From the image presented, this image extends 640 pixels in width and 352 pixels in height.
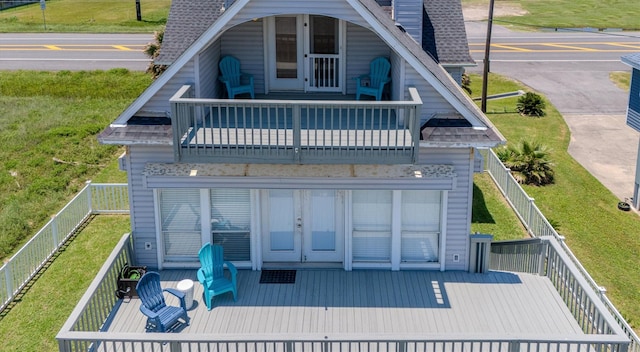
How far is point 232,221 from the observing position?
1576cm

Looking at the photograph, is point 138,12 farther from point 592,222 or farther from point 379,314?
point 379,314

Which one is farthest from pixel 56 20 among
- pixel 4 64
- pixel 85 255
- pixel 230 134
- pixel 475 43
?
pixel 230 134

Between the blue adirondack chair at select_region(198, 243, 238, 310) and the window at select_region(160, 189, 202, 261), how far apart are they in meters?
0.82

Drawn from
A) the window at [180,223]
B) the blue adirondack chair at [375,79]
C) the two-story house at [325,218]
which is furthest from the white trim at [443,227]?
the window at [180,223]

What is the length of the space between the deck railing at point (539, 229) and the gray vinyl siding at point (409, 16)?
19.8 ft

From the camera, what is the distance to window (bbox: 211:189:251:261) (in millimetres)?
15562

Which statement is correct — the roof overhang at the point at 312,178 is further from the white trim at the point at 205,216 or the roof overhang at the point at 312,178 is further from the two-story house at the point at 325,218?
the white trim at the point at 205,216

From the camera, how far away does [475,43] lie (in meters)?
49.9

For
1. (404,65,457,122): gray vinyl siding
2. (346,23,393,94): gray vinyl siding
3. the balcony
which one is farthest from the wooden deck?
(346,23,393,94): gray vinyl siding

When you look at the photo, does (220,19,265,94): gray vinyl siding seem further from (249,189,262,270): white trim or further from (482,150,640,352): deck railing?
(482,150,640,352): deck railing

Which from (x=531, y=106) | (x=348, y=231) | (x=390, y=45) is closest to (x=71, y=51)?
(x=531, y=106)

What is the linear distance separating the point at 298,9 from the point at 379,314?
21.8ft

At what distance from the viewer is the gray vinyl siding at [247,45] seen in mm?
17547

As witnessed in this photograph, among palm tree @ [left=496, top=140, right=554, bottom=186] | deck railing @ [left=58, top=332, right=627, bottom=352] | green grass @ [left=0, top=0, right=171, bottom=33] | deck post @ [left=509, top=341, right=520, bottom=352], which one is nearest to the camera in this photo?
deck railing @ [left=58, top=332, right=627, bottom=352]
